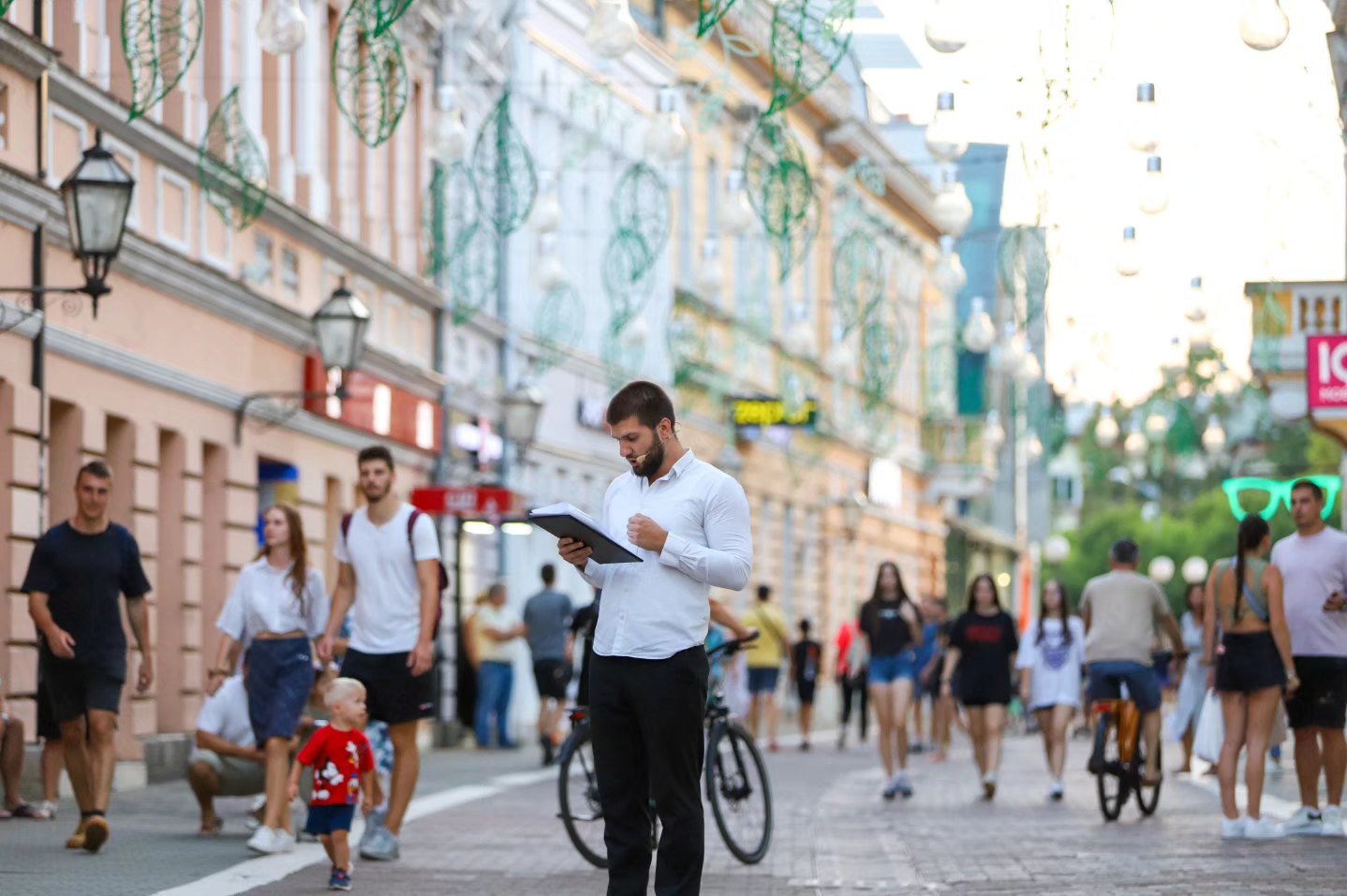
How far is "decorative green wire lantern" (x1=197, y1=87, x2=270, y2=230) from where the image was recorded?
70.1ft

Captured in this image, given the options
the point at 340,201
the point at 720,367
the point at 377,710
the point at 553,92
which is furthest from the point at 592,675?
the point at 720,367

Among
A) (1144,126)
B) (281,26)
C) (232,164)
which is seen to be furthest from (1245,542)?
(232,164)

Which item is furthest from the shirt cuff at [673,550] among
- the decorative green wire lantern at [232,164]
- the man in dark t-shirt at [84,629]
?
the decorative green wire lantern at [232,164]

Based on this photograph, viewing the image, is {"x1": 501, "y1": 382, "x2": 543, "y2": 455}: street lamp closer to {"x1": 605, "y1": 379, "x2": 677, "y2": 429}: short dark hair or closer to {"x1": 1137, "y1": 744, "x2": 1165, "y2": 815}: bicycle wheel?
{"x1": 1137, "y1": 744, "x2": 1165, "y2": 815}: bicycle wheel

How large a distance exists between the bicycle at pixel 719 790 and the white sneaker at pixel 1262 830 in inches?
105

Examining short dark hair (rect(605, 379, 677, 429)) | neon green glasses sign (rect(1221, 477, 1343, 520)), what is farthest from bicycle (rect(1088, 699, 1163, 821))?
neon green glasses sign (rect(1221, 477, 1343, 520))

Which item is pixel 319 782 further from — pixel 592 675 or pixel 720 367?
pixel 720 367

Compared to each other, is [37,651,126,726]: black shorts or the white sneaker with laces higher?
[37,651,126,726]: black shorts

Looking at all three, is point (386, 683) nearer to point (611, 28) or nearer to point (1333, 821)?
point (611, 28)

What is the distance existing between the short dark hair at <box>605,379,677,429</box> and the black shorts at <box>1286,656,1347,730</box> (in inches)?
282

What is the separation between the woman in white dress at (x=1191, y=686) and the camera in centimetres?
2523

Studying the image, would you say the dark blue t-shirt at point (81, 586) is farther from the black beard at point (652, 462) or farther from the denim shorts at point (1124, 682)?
the denim shorts at point (1124, 682)

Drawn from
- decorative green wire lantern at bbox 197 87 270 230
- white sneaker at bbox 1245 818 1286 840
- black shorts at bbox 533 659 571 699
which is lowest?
white sneaker at bbox 1245 818 1286 840

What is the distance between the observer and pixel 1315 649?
1548 centimetres
